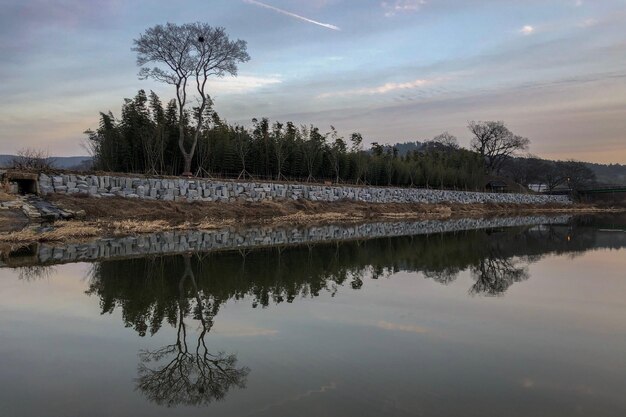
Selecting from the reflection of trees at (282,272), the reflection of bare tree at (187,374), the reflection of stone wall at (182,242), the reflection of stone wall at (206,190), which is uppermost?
the reflection of stone wall at (206,190)

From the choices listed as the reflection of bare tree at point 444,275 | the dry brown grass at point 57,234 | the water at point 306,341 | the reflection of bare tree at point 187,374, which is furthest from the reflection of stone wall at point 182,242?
the reflection of bare tree at point 187,374

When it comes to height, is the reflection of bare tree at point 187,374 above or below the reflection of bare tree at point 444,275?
above

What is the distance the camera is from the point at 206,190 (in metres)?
28.8

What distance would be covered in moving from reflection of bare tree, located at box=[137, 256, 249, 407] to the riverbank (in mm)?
12590

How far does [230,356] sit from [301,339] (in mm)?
1055

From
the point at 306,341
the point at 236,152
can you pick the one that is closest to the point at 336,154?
the point at 236,152

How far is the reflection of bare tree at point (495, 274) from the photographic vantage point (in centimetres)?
964

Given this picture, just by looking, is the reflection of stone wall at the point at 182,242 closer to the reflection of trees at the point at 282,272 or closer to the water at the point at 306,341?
the reflection of trees at the point at 282,272

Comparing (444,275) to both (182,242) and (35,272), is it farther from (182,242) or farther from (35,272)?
(35,272)

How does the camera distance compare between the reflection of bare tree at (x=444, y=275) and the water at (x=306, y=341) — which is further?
the reflection of bare tree at (x=444, y=275)

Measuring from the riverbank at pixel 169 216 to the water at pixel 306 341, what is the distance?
6.45 metres

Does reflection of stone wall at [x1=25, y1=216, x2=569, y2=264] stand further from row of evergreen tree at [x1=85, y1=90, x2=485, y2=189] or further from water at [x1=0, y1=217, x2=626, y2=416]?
row of evergreen tree at [x1=85, y1=90, x2=485, y2=189]

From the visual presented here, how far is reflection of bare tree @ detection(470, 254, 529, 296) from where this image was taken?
31.6 ft

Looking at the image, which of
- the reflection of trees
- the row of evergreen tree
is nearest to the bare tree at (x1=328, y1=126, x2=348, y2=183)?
the row of evergreen tree
